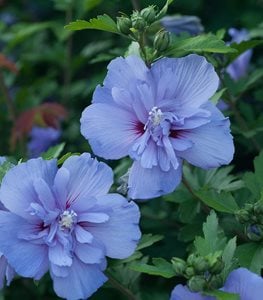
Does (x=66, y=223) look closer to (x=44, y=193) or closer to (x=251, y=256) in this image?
(x=44, y=193)

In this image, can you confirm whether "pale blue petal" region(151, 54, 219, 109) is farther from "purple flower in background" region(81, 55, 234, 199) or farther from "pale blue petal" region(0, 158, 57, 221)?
"pale blue petal" region(0, 158, 57, 221)

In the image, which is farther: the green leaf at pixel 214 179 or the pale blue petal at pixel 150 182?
the green leaf at pixel 214 179

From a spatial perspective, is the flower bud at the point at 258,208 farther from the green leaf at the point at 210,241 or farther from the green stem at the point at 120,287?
the green stem at the point at 120,287

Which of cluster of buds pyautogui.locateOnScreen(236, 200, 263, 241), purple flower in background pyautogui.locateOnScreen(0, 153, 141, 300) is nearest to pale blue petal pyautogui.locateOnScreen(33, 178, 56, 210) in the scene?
purple flower in background pyautogui.locateOnScreen(0, 153, 141, 300)

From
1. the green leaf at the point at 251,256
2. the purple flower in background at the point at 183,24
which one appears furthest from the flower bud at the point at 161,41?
the purple flower in background at the point at 183,24

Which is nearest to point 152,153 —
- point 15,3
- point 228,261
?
point 228,261

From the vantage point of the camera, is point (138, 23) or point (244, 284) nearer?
point (244, 284)

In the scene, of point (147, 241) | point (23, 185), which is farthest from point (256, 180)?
point (23, 185)
